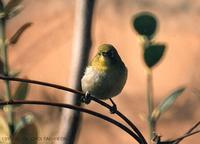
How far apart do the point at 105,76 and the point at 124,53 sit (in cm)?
362

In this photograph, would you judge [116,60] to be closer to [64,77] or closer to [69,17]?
[64,77]

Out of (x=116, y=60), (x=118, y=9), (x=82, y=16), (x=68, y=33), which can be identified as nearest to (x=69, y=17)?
(x=68, y=33)

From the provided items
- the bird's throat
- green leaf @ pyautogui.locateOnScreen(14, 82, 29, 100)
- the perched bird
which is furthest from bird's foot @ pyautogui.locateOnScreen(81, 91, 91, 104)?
the bird's throat

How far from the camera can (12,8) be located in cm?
125

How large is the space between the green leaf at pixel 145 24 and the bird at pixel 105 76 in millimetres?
397

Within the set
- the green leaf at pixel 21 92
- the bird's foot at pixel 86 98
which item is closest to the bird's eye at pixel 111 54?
the bird's foot at pixel 86 98

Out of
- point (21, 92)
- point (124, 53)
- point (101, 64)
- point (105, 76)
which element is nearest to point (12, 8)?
point (21, 92)

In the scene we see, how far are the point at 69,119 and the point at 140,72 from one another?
13.5 feet

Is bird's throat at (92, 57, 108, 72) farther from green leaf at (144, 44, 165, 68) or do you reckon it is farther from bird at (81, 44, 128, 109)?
green leaf at (144, 44, 165, 68)

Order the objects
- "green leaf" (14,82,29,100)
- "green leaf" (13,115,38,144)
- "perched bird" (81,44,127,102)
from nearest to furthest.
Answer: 1. "green leaf" (13,115,38,144)
2. "green leaf" (14,82,29,100)
3. "perched bird" (81,44,127,102)

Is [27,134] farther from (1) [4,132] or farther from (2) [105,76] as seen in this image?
(2) [105,76]

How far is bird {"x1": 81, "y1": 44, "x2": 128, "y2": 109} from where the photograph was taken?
1.79 m

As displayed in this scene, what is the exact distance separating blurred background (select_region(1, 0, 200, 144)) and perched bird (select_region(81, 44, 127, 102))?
107 inches

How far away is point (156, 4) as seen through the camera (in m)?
6.13
